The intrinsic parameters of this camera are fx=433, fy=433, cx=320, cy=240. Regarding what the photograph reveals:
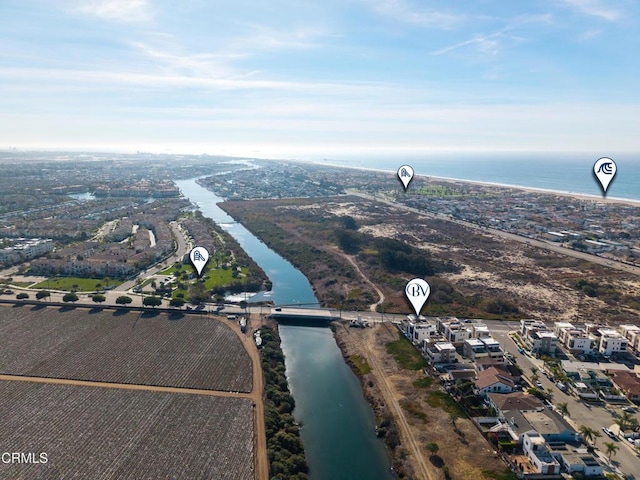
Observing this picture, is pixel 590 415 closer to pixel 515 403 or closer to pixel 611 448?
pixel 611 448

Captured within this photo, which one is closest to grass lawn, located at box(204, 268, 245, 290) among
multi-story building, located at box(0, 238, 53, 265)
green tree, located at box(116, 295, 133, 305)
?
green tree, located at box(116, 295, 133, 305)

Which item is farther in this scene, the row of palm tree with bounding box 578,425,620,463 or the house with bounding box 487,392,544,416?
the house with bounding box 487,392,544,416

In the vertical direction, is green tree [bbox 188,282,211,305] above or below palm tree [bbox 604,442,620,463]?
above

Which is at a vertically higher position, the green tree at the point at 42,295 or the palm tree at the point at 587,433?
the green tree at the point at 42,295

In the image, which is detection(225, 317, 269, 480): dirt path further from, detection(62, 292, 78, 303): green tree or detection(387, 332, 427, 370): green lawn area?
detection(62, 292, 78, 303): green tree

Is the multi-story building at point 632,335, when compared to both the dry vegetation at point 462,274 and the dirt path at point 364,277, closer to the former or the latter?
the dry vegetation at point 462,274

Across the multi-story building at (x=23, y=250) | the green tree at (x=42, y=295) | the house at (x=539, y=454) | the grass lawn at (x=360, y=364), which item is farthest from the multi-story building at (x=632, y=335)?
the multi-story building at (x=23, y=250)
